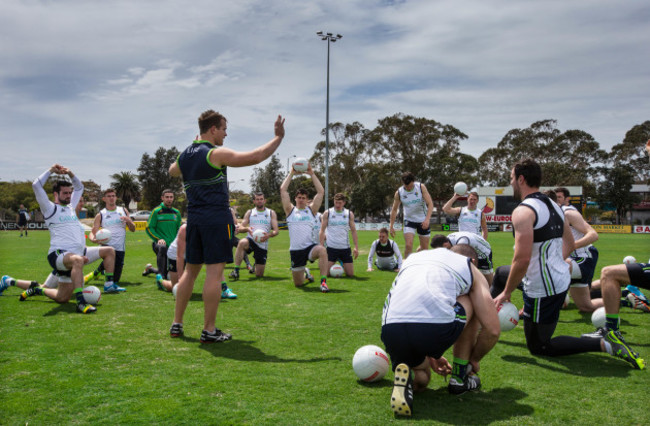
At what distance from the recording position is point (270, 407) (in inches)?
133

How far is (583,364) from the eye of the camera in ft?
14.9

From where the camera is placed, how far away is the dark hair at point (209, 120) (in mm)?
5191

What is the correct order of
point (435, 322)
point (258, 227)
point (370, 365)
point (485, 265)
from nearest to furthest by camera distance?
point (435, 322) → point (370, 365) → point (485, 265) → point (258, 227)

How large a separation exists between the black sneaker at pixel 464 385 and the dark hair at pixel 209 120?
3685 mm

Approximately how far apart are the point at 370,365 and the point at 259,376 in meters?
1.02

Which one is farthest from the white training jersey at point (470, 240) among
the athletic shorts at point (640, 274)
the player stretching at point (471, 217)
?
the player stretching at point (471, 217)

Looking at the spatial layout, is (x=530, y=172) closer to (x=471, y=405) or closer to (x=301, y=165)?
(x=471, y=405)

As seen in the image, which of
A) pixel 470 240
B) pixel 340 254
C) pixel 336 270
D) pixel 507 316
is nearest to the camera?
pixel 507 316

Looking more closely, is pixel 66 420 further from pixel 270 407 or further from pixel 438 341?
pixel 438 341

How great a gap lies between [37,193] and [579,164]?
66.6 metres

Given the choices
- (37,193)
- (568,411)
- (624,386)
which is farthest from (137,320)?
(624,386)

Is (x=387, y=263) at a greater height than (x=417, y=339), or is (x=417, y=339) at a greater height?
(x=417, y=339)

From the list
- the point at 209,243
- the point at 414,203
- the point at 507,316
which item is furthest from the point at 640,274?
the point at 414,203

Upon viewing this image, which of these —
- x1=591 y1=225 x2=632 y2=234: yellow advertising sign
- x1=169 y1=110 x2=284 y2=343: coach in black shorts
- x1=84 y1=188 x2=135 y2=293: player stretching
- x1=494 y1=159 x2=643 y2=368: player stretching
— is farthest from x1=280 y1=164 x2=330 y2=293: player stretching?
x1=591 y1=225 x2=632 y2=234: yellow advertising sign
